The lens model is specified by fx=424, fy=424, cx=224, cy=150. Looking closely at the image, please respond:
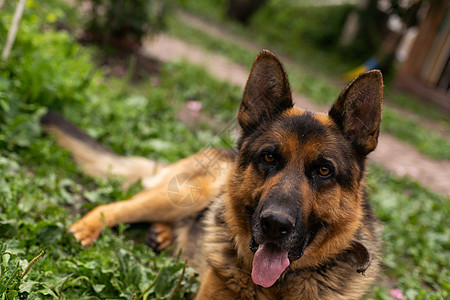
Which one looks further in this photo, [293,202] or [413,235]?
[413,235]

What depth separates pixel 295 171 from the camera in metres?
2.85

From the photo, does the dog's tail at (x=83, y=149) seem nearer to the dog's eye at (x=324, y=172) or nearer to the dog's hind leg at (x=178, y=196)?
the dog's hind leg at (x=178, y=196)

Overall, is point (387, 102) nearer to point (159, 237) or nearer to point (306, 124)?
point (159, 237)

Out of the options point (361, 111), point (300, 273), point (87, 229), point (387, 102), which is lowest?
point (387, 102)

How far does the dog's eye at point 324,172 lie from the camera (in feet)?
9.47

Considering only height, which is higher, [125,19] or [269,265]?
[125,19]

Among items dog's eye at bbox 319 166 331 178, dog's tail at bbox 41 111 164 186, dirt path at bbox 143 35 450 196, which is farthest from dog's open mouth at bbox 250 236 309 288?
dirt path at bbox 143 35 450 196

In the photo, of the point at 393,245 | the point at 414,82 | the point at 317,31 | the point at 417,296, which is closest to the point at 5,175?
the point at 417,296

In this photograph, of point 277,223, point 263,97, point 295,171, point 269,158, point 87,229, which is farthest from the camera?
point 87,229

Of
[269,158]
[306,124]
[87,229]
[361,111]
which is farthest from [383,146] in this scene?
[87,229]

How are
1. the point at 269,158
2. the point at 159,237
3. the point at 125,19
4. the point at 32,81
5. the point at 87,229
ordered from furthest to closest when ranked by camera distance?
the point at 125,19
the point at 32,81
the point at 159,237
the point at 87,229
the point at 269,158

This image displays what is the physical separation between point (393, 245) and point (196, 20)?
15721mm

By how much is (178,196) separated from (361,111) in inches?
79.5

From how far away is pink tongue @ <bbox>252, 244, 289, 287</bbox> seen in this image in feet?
8.95
